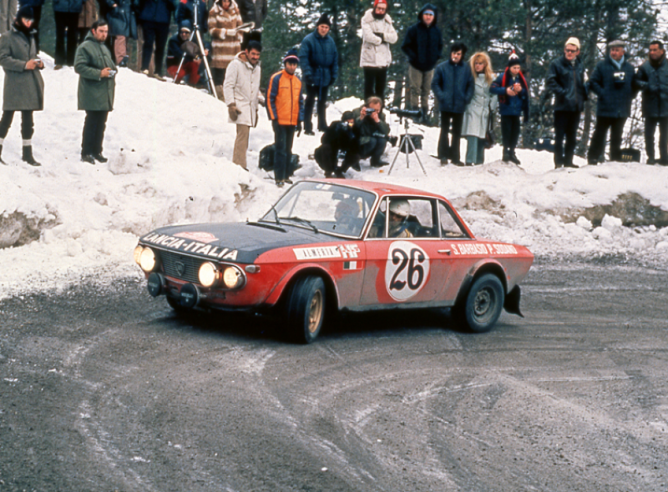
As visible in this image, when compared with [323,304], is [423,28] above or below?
above

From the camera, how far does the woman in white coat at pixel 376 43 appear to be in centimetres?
1620

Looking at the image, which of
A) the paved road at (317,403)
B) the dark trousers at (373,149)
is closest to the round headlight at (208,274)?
the paved road at (317,403)

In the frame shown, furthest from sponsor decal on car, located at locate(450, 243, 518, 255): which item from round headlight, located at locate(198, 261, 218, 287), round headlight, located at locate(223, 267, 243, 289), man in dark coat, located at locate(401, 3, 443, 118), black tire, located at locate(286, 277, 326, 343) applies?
man in dark coat, located at locate(401, 3, 443, 118)

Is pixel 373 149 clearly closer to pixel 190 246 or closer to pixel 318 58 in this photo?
pixel 318 58

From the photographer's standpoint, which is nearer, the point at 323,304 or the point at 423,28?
the point at 323,304

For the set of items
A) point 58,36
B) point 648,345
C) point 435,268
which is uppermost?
point 58,36

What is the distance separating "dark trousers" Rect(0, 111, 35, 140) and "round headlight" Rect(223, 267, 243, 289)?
6.52 meters

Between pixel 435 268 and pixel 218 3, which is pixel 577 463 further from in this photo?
pixel 218 3

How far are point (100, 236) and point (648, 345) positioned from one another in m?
6.55

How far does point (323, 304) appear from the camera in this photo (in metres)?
7.49

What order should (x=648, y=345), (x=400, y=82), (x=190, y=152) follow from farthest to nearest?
(x=400, y=82) → (x=190, y=152) → (x=648, y=345)

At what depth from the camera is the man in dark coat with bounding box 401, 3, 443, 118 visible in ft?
53.5

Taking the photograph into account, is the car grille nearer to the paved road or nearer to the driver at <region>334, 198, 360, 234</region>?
the paved road

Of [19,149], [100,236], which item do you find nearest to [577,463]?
[100,236]
